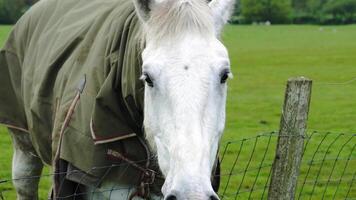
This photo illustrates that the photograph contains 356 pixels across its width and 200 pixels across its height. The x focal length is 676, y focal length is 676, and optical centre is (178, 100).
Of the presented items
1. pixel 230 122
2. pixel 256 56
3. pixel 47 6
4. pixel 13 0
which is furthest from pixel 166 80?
pixel 13 0

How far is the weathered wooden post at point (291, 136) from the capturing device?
433cm

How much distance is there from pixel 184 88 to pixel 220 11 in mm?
701

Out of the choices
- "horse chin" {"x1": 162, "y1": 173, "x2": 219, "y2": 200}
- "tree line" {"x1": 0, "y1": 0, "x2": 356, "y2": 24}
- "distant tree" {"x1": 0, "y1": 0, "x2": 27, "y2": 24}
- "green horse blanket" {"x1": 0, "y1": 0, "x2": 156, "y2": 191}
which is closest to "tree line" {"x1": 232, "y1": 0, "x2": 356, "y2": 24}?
"tree line" {"x1": 0, "y1": 0, "x2": 356, "y2": 24}

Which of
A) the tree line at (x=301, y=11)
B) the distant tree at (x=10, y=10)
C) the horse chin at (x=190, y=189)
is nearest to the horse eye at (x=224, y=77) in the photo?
the horse chin at (x=190, y=189)

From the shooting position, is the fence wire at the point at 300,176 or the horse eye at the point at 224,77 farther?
the fence wire at the point at 300,176

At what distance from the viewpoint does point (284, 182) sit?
441 centimetres

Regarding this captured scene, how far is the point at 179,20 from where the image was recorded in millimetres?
3258

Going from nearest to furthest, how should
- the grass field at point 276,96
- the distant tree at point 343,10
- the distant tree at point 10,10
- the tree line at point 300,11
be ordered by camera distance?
1. the grass field at point 276,96
2. the distant tree at point 10,10
3. the distant tree at point 343,10
4. the tree line at point 300,11

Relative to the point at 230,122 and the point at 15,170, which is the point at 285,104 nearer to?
the point at 15,170

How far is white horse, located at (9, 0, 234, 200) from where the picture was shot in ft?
9.38

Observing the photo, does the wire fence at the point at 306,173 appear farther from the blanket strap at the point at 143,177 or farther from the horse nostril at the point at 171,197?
the horse nostril at the point at 171,197

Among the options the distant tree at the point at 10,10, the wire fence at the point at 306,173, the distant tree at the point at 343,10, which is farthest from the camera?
the distant tree at the point at 343,10

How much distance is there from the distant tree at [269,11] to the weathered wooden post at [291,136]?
84244mm

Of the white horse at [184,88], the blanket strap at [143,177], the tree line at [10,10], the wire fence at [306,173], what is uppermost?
the white horse at [184,88]
